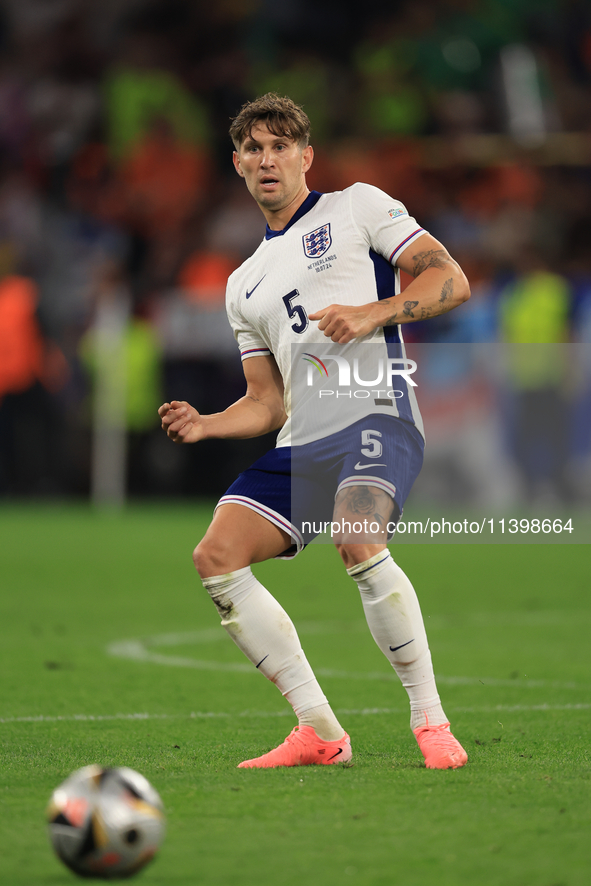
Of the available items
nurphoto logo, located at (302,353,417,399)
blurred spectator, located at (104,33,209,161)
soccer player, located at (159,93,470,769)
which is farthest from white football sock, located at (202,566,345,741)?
blurred spectator, located at (104,33,209,161)

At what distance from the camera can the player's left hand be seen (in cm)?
427

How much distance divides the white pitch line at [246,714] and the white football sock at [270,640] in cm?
94

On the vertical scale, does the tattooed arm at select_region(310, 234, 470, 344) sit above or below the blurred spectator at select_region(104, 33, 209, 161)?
below

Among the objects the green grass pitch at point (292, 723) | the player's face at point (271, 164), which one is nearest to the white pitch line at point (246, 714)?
the green grass pitch at point (292, 723)

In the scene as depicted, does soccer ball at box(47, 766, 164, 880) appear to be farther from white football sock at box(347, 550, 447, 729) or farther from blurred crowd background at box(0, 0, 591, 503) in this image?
blurred crowd background at box(0, 0, 591, 503)

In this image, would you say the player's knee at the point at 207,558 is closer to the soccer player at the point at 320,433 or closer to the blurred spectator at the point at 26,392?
the soccer player at the point at 320,433

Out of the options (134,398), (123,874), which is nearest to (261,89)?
(134,398)

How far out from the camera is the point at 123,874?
3104 millimetres

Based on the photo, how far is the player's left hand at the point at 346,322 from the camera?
4.27 metres

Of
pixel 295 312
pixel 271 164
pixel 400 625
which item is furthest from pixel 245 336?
pixel 400 625

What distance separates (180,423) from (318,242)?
78cm

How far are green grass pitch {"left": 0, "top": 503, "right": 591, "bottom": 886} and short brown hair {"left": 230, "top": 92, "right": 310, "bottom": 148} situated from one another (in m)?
2.10

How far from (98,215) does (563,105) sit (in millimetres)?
6307

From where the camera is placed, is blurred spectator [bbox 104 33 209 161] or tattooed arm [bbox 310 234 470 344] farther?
blurred spectator [bbox 104 33 209 161]
